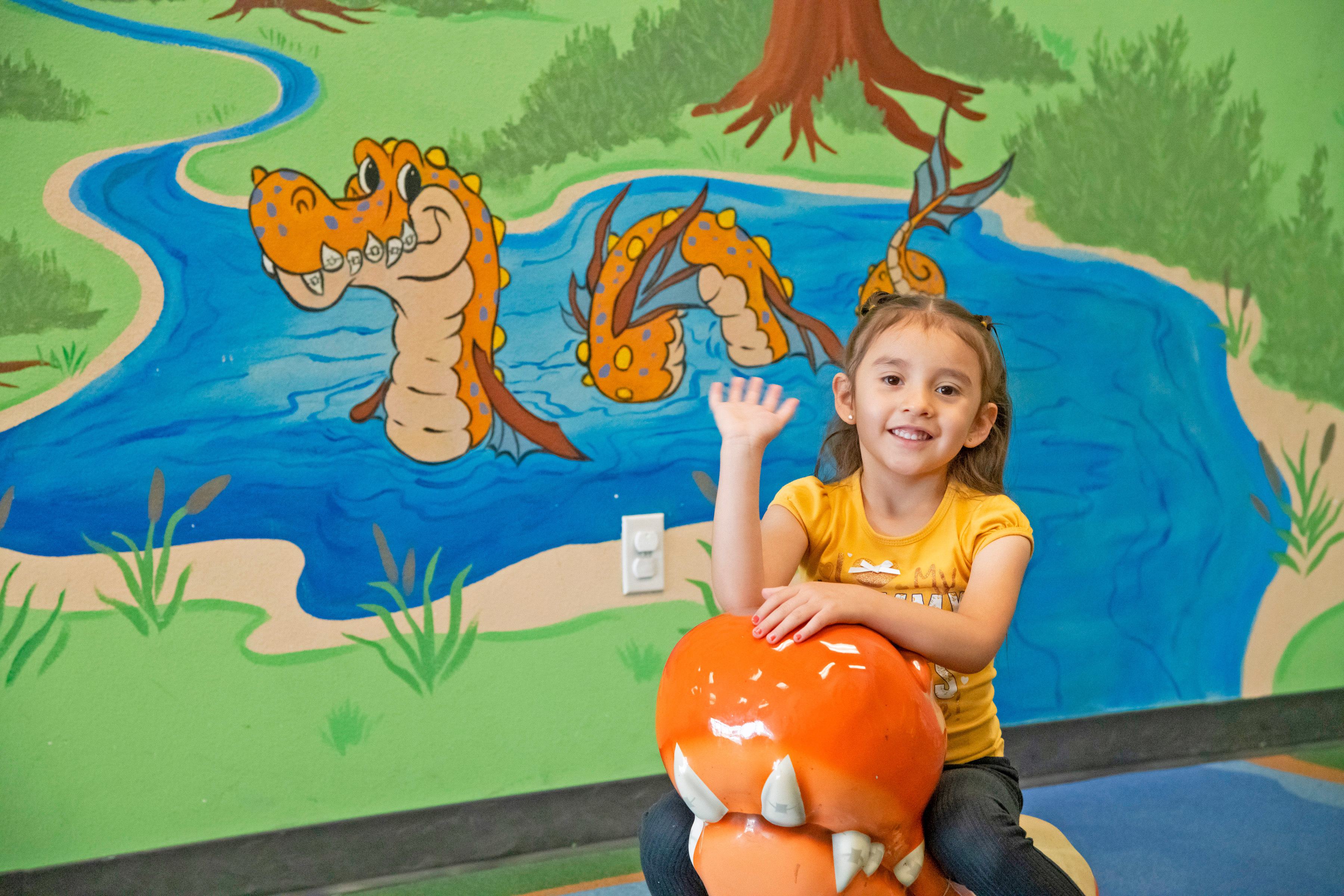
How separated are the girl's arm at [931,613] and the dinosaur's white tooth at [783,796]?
0.41 ft

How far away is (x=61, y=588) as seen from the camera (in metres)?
1.58

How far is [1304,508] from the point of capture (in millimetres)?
2281

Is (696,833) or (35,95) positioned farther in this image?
(35,95)

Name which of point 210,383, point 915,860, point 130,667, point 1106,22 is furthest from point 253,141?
point 1106,22

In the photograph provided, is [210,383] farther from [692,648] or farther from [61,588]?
[692,648]

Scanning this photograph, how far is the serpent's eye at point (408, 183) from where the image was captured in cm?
169

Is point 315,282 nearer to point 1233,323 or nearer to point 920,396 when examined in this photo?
point 920,396

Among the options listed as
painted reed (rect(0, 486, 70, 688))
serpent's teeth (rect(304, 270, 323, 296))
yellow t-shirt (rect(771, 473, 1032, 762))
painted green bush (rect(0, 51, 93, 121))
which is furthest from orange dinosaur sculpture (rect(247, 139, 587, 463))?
yellow t-shirt (rect(771, 473, 1032, 762))

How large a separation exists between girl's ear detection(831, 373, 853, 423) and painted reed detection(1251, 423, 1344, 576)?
1442 millimetres

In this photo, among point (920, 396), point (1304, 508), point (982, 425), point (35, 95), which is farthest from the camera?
point (1304, 508)

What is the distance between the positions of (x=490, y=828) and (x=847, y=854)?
109 centimetres

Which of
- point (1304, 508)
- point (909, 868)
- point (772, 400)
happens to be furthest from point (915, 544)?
point (1304, 508)

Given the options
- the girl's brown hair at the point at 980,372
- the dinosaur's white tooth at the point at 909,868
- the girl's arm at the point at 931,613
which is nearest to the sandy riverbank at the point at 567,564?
the girl's brown hair at the point at 980,372

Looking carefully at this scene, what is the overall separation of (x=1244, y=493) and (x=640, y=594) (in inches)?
55.7
